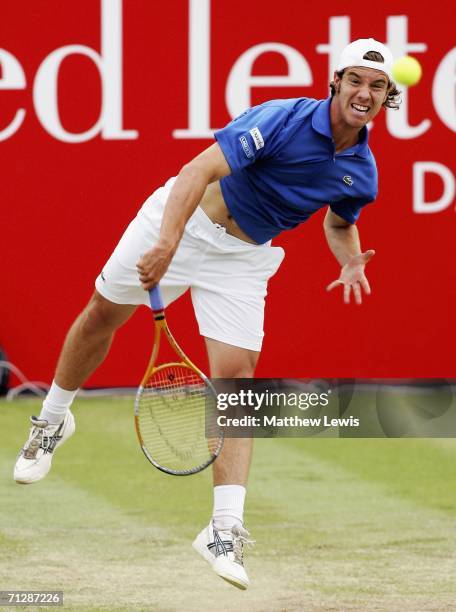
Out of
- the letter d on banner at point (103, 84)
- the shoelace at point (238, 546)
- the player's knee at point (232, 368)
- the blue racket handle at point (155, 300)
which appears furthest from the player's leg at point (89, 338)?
A: the letter d on banner at point (103, 84)

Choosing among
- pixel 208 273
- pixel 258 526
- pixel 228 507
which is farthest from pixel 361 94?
pixel 258 526

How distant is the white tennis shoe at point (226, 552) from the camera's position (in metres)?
5.14

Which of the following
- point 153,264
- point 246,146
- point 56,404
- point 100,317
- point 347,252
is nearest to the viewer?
point 153,264

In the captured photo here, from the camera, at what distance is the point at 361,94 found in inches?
205

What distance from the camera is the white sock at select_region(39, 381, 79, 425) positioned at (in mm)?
5984

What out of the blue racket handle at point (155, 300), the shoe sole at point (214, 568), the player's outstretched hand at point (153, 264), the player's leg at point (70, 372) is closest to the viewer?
the player's outstretched hand at point (153, 264)

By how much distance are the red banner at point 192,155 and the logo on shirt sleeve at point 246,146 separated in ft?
14.6

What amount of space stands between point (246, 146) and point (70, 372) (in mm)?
1364

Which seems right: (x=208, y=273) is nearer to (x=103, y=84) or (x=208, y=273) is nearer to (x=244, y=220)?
(x=244, y=220)

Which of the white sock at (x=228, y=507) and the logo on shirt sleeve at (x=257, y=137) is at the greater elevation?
the logo on shirt sleeve at (x=257, y=137)

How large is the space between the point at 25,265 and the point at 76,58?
1.47m

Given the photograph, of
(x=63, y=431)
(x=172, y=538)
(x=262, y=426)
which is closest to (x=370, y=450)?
(x=262, y=426)

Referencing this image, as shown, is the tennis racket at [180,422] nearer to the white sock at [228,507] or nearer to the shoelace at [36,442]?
the white sock at [228,507]

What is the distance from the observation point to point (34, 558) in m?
6.05
